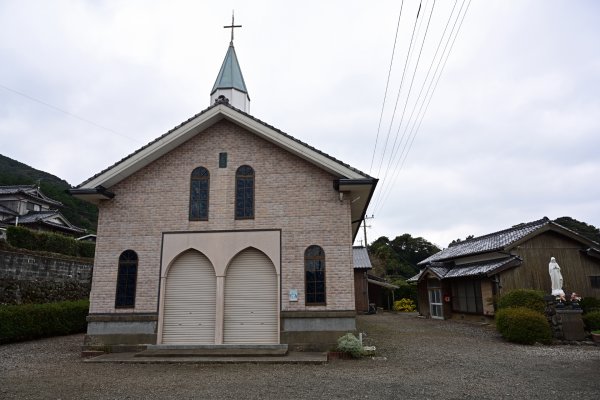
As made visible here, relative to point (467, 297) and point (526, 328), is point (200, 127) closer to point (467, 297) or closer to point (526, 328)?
point (526, 328)

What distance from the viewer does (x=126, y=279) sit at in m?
12.4

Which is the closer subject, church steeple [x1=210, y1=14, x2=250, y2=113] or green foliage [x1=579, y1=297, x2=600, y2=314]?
green foliage [x1=579, y1=297, x2=600, y2=314]

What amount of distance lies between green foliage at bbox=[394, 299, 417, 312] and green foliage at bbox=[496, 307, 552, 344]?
19976 millimetres

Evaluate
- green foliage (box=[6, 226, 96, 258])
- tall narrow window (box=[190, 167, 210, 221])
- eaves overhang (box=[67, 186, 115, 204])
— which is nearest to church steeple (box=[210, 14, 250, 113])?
tall narrow window (box=[190, 167, 210, 221])

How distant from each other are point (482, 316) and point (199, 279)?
1463 centimetres

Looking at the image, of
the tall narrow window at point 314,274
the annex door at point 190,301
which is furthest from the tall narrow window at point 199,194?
the tall narrow window at point 314,274

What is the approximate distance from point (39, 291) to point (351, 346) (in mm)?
15310

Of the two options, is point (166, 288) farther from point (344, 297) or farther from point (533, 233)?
point (533, 233)

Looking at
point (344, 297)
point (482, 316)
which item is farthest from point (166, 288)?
point (482, 316)

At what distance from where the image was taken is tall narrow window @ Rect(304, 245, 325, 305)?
38.5 ft

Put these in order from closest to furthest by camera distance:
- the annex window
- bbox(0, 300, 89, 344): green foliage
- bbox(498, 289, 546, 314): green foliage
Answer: bbox(0, 300, 89, 344): green foliage < bbox(498, 289, 546, 314): green foliage < the annex window

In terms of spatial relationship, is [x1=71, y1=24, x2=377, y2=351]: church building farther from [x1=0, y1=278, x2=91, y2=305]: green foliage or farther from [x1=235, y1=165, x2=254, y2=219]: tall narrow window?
[x1=0, y1=278, x2=91, y2=305]: green foliage

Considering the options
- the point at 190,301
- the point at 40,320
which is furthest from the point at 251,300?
the point at 40,320

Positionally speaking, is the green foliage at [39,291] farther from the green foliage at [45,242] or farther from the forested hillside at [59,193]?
the forested hillside at [59,193]
